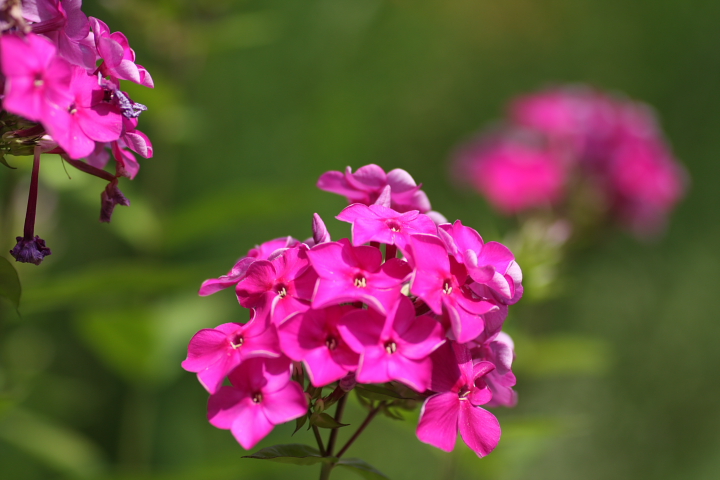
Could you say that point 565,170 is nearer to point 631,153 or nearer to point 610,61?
point 631,153

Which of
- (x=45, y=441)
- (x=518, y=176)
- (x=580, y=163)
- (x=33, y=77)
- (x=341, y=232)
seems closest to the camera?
(x=33, y=77)

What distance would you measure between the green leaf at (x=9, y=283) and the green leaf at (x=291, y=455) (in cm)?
32

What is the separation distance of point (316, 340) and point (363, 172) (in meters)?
0.27

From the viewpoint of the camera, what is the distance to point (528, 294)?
1.46 m

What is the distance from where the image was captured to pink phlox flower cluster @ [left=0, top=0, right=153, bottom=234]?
66 centimetres

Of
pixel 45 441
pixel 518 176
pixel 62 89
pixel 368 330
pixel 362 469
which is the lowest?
pixel 45 441

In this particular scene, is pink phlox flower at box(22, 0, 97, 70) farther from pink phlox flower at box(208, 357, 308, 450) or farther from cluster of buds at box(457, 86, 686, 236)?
cluster of buds at box(457, 86, 686, 236)

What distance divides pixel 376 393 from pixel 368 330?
0.10 m

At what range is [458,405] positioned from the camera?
741 mm

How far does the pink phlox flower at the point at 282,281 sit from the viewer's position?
74 cm

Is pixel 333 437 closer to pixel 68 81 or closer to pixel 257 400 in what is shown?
pixel 257 400

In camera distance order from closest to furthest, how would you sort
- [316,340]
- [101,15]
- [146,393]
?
[316,340]
[146,393]
[101,15]

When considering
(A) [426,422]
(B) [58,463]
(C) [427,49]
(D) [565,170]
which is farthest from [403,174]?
(C) [427,49]

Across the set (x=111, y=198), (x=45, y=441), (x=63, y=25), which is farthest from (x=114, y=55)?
(x=45, y=441)
